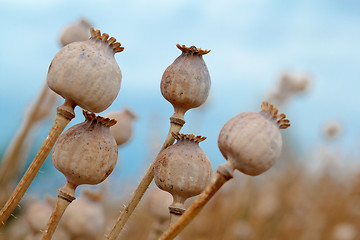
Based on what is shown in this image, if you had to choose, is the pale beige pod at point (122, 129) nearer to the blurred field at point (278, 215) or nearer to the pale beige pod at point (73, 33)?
the pale beige pod at point (73, 33)

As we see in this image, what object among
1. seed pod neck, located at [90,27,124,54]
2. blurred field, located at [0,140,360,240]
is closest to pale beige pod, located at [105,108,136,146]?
seed pod neck, located at [90,27,124,54]

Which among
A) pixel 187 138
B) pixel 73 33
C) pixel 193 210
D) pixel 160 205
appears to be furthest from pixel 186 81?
pixel 73 33

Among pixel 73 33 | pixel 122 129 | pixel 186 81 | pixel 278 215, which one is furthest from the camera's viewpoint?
pixel 278 215

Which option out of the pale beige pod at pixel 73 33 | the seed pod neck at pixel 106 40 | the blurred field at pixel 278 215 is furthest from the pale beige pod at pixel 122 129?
the blurred field at pixel 278 215

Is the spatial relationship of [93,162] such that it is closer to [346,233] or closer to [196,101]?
[196,101]

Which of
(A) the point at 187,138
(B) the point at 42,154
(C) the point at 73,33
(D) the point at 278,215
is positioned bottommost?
(B) the point at 42,154

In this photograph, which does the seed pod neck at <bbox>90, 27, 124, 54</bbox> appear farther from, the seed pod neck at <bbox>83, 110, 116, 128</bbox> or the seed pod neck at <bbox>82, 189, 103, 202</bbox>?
the seed pod neck at <bbox>82, 189, 103, 202</bbox>

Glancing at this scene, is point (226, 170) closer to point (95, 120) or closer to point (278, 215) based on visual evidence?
point (95, 120)

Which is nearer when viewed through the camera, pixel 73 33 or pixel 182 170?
pixel 182 170
